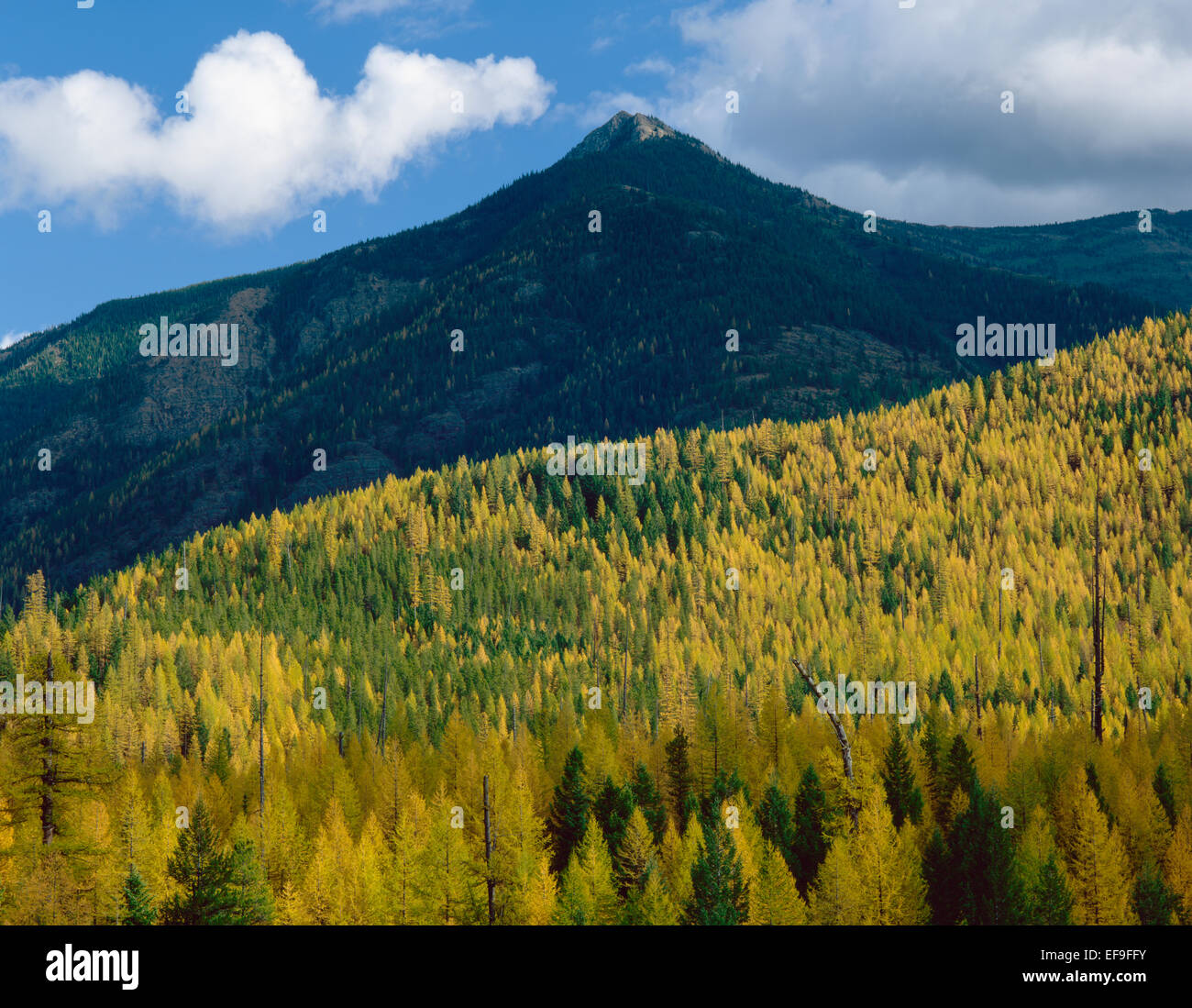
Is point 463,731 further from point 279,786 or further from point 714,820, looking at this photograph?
point 714,820

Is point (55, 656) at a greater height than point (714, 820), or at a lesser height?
greater


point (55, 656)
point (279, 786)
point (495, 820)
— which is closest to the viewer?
point (55, 656)

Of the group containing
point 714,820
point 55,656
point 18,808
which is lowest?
point 714,820

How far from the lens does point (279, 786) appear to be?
104 meters
